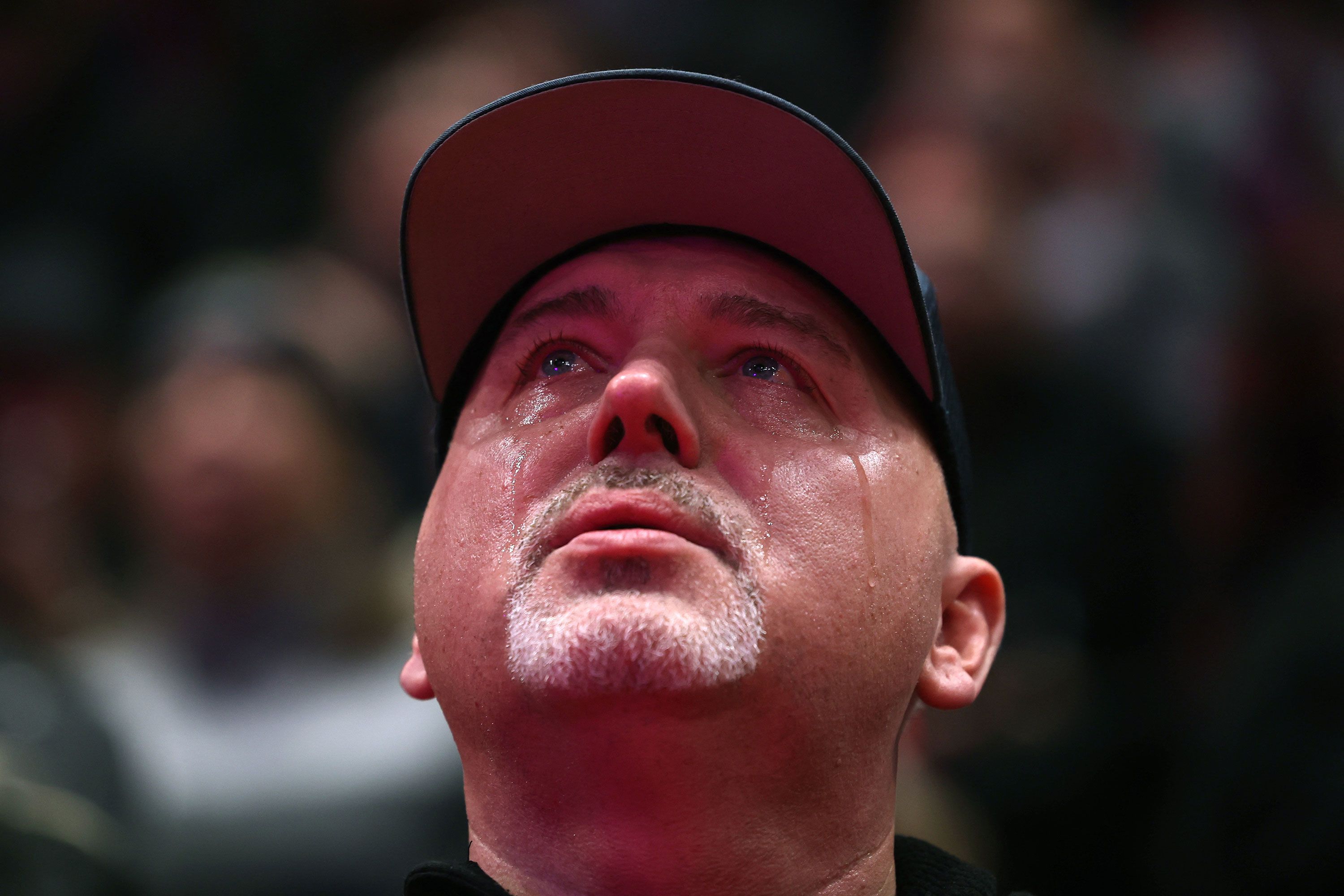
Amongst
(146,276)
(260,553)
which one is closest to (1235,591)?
(260,553)

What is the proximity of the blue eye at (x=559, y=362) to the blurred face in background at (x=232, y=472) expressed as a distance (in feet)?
4.91

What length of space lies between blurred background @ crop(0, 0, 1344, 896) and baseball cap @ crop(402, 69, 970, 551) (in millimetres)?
1119

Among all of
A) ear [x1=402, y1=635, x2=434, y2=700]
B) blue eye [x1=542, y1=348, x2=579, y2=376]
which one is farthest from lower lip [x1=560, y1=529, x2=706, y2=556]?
ear [x1=402, y1=635, x2=434, y2=700]

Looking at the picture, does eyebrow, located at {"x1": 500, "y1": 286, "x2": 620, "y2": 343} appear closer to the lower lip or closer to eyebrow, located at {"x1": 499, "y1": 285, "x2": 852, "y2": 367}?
eyebrow, located at {"x1": 499, "y1": 285, "x2": 852, "y2": 367}

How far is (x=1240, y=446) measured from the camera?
3.01 m

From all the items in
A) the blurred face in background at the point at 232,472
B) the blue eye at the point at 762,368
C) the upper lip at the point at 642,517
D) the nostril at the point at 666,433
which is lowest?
the upper lip at the point at 642,517

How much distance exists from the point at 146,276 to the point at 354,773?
2475 mm

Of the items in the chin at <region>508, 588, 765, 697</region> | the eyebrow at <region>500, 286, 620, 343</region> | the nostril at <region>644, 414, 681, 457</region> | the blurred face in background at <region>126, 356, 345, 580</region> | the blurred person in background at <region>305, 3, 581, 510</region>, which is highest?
the blurred person in background at <region>305, 3, 581, 510</region>

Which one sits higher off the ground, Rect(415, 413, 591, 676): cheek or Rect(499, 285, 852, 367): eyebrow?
Rect(499, 285, 852, 367): eyebrow

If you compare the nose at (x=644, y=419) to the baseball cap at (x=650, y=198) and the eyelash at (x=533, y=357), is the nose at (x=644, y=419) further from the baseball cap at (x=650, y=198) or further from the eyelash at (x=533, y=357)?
the baseball cap at (x=650, y=198)

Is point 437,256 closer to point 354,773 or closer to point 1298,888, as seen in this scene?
point 354,773

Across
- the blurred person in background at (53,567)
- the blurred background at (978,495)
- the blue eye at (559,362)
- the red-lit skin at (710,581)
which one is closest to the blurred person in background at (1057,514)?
the blurred background at (978,495)

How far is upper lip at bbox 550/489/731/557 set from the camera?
1.53 metres

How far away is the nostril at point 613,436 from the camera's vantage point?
5.30 feet
